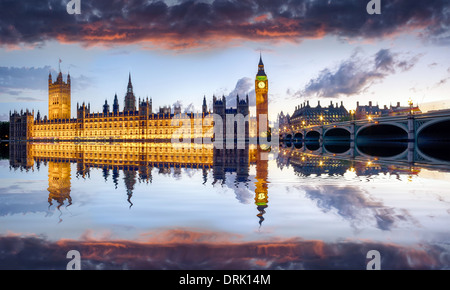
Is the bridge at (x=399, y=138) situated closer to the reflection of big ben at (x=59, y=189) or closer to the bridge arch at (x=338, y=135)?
the bridge arch at (x=338, y=135)

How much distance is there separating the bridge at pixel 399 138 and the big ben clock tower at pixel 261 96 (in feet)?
147

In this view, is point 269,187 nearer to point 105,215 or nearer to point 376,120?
point 105,215

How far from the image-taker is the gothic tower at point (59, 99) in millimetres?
168500

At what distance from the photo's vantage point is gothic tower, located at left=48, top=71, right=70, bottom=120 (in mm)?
168500

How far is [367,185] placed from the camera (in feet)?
37.1

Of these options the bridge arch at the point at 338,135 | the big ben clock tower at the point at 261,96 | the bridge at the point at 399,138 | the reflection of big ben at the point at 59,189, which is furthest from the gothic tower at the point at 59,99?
the reflection of big ben at the point at 59,189

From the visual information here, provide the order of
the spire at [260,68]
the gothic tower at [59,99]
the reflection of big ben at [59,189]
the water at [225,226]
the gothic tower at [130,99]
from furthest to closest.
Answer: the gothic tower at [59,99] → the gothic tower at [130,99] → the spire at [260,68] → the reflection of big ben at [59,189] → the water at [225,226]

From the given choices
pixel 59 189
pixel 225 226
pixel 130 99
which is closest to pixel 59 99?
pixel 130 99

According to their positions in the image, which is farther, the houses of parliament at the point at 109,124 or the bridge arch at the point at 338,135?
the houses of parliament at the point at 109,124

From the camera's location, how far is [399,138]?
67875 mm

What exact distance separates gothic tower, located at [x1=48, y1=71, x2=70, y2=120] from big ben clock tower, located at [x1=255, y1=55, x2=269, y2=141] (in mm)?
99385

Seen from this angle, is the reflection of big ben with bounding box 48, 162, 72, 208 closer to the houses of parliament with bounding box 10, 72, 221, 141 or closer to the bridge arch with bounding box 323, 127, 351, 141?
the bridge arch with bounding box 323, 127, 351, 141

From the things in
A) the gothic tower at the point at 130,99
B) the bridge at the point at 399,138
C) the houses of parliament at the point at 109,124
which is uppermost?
the gothic tower at the point at 130,99

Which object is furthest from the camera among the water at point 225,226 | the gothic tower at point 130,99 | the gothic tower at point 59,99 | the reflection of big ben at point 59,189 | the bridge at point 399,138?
the gothic tower at point 59,99
